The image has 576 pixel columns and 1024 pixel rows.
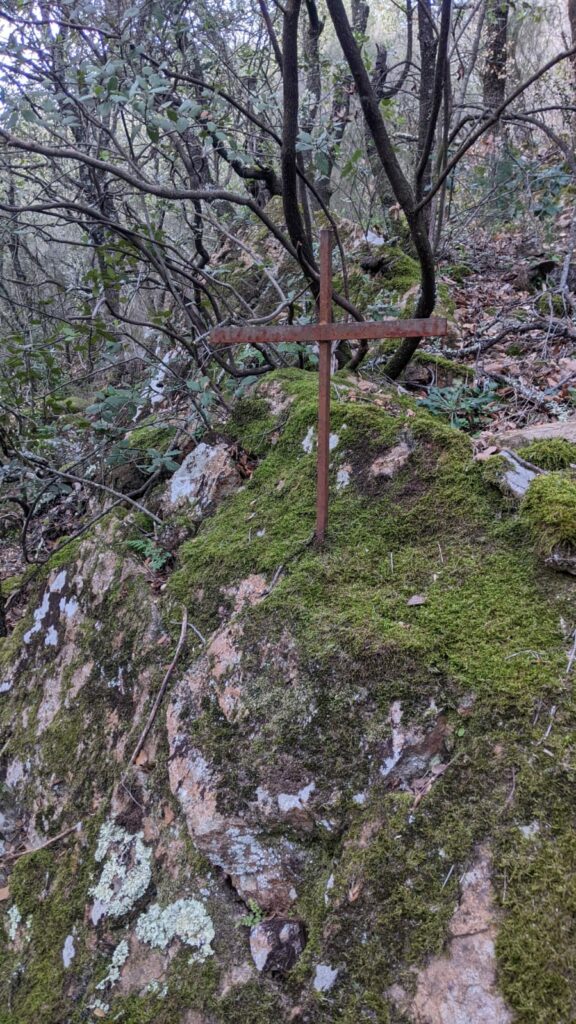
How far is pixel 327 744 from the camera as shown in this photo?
2008 mm

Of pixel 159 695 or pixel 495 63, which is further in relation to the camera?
pixel 495 63

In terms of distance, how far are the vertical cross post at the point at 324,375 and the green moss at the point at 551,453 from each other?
83 cm

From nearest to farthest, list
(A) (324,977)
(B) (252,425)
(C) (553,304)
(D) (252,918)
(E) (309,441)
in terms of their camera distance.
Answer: (A) (324,977) < (D) (252,918) < (E) (309,441) < (B) (252,425) < (C) (553,304)

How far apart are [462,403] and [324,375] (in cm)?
130

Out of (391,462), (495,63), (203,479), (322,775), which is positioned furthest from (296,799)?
(495,63)

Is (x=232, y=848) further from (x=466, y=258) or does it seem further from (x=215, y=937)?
(x=466, y=258)

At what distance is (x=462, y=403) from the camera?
333cm

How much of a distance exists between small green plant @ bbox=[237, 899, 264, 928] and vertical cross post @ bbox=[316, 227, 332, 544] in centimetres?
137

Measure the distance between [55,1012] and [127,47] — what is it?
4.62 metres

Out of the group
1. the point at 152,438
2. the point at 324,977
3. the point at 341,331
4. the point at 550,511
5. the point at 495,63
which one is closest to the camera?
the point at 324,977

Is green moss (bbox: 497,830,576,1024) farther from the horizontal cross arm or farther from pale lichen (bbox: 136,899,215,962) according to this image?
the horizontal cross arm

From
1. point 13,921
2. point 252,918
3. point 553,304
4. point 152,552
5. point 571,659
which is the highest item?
point 553,304

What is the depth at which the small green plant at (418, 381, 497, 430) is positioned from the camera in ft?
10.7

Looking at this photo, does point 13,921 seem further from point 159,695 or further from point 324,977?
point 324,977
